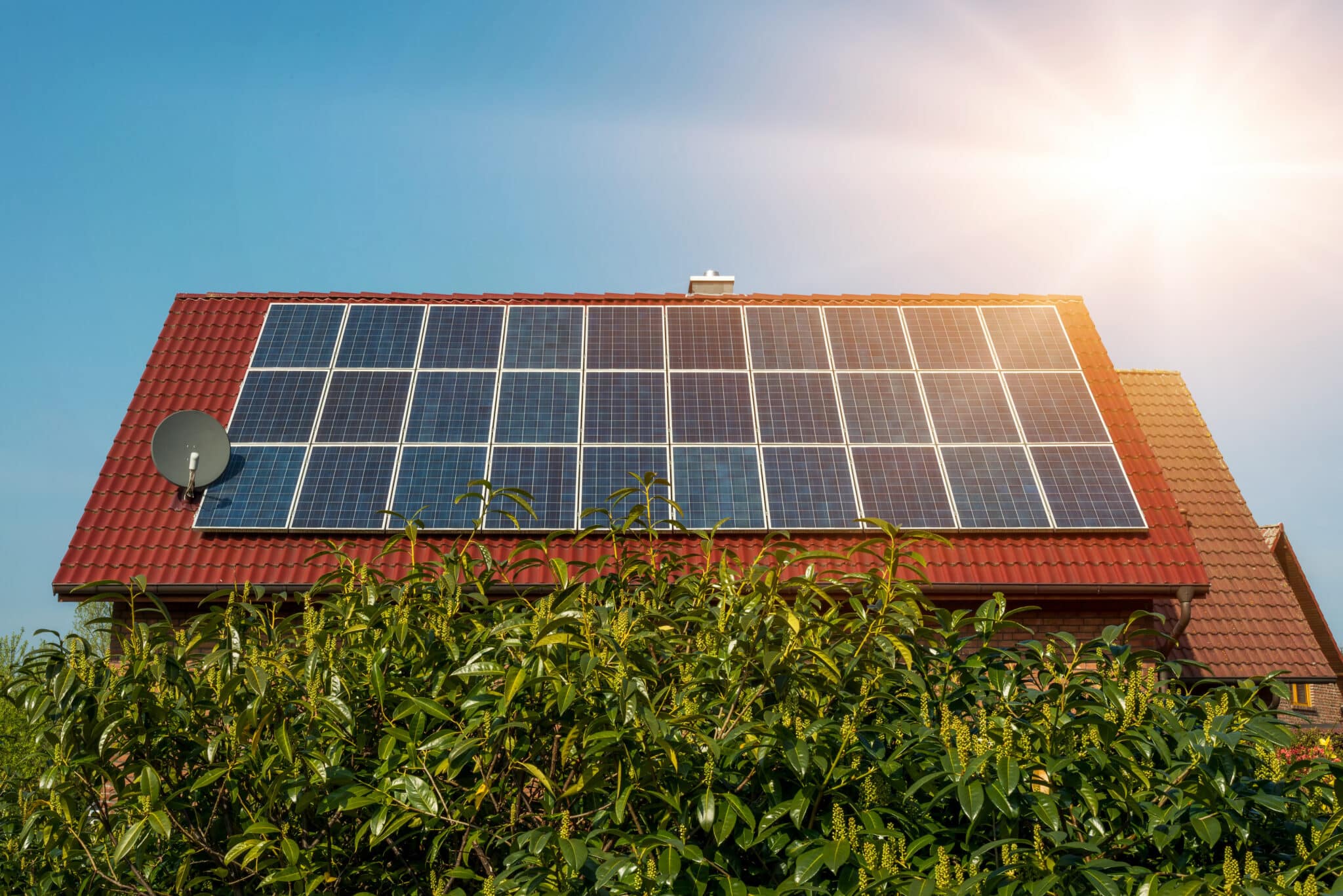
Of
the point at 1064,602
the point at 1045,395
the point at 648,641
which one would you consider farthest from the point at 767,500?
the point at 648,641

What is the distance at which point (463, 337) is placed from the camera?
14.6 m

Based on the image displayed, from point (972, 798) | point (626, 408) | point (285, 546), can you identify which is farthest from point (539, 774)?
point (626, 408)

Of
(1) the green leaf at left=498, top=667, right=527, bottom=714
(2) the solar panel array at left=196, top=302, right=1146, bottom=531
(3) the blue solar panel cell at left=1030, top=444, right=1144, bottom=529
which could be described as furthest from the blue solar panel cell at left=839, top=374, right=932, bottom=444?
(1) the green leaf at left=498, top=667, right=527, bottom=714

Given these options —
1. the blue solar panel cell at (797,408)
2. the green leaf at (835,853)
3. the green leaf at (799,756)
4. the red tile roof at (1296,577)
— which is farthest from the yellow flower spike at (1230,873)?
the red tile roof at (1296,577)

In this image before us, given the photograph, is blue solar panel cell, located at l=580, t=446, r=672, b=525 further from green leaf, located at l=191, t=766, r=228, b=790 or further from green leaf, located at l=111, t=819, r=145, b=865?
green leaf, located at l=111, t=819, r=145, b=865

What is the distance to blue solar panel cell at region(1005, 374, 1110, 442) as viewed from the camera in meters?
13.2

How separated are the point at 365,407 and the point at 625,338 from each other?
374 centimetres

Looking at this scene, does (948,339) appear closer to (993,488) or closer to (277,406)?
(993,488)

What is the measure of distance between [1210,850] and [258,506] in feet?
35.7

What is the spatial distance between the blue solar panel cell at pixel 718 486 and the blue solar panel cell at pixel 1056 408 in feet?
12.5

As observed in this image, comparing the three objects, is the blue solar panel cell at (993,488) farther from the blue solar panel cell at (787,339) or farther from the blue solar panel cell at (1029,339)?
the blue solar panel cell at (787,339)

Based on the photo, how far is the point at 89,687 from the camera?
4.09 metres

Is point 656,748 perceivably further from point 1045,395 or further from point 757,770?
point 1045,395

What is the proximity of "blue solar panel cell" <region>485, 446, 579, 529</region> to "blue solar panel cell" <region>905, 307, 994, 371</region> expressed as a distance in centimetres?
540
